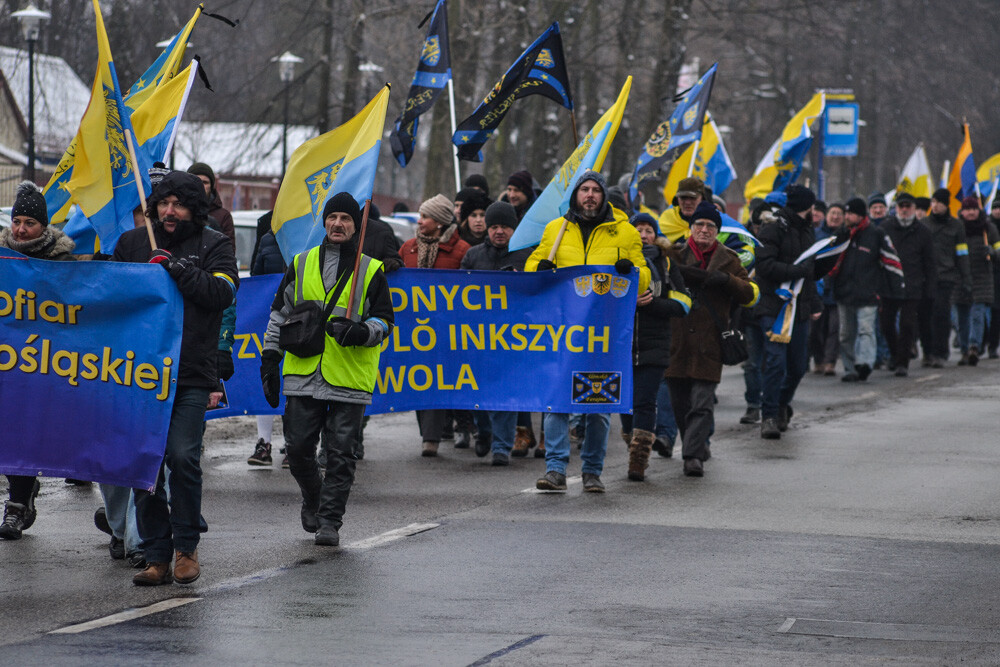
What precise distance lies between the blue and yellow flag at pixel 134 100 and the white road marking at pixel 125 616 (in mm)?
2377

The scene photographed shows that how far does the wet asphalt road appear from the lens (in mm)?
6023

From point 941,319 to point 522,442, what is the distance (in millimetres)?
9860

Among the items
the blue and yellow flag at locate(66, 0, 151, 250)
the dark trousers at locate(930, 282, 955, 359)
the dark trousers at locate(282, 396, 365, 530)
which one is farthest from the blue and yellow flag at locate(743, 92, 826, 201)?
the blue and yellow flag at locate(66, 0, 151, 250)

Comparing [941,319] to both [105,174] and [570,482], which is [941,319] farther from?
[105,174]

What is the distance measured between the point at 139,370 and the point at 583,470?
357cm

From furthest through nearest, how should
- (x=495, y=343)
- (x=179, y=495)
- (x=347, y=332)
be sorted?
(x=495, y=343), (x=347, y=332), (x=179, y=495)

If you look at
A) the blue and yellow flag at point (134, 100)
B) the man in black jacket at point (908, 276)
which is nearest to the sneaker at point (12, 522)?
the blue and yellow flag at point (134, 100)

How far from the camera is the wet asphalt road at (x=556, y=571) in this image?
602cm

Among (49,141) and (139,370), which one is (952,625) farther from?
(49,141)

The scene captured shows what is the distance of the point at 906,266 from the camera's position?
749 inches

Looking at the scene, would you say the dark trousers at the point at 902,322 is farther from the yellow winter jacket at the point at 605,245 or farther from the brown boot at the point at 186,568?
the brown boot at the point at 186,568

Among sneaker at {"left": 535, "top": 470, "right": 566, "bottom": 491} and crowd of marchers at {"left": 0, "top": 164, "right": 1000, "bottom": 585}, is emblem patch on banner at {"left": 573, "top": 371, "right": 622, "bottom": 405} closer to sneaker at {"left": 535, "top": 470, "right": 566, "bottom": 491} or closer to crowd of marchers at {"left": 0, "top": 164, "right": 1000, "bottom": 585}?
crowd of marchers at {"left": 0, "top": 164, "right": 1000, "bottom": 585}

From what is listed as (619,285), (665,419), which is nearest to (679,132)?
(665,419)

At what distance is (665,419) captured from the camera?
39.5ft
